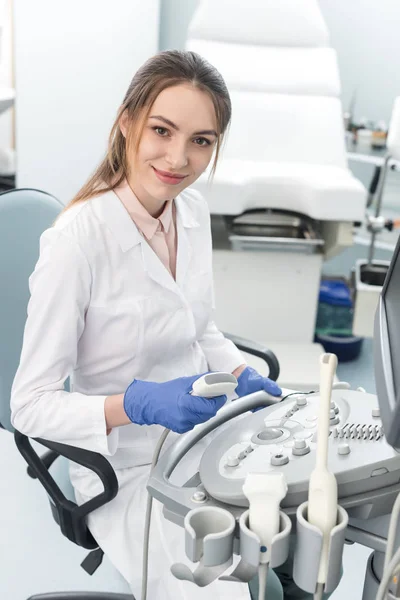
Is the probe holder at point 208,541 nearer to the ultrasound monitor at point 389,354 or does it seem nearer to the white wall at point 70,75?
the ultrasound monitor at point 389,354

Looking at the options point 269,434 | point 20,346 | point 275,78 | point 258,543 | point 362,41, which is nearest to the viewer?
point 258,543

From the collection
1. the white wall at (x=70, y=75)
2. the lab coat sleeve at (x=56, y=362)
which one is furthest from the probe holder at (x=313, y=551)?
the white wall at (x=70, y=75)

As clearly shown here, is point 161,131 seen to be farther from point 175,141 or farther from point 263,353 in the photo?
point 263,353

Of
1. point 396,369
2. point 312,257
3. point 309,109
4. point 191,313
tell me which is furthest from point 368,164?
point 396,369

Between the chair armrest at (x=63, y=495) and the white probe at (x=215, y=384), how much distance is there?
34 centimetres

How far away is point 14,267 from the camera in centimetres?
142

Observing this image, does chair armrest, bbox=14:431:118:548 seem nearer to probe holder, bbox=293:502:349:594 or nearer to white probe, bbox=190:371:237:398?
white probe, bbox=190:371:237:398

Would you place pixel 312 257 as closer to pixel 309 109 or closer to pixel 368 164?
pixel 309 109

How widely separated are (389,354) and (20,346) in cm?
82

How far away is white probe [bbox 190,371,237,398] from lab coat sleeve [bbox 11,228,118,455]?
285 mm

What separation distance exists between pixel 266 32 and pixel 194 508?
2468 millimetres

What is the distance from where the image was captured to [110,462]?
1.34 m

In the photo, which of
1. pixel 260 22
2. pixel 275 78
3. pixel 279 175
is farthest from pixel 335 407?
pixel 260 22

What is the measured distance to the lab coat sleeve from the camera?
1190mm
